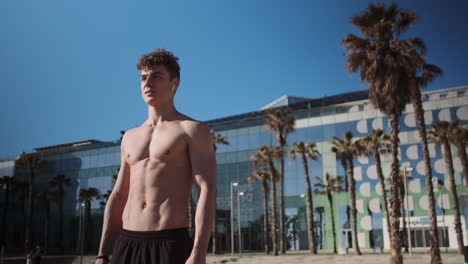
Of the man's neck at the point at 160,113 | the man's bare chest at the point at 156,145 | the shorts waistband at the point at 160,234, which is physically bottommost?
the shorts waistband at the point at 160,234

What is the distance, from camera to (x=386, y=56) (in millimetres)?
24266

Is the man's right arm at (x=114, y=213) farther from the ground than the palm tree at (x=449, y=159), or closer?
closer

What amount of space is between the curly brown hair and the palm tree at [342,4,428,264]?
21784mm

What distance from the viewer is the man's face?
3.25 meters

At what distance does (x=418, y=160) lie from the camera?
52156mm

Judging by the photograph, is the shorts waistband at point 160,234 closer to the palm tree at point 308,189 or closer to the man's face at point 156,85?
the man's face at point 156,85

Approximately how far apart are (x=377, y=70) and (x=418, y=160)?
1228 inches

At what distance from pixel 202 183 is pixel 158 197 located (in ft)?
0.99

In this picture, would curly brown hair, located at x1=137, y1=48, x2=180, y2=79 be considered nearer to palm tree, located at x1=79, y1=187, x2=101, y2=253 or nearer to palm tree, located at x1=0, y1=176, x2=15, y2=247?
palm tree, located at x1=79, y1=187, x2=101, y2=253

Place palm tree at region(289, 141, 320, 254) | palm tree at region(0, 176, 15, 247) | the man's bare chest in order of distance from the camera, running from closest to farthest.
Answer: the man's bare chest, palm tree at region(289, 141, 320, 254), palm tree at region(0, 176, 15, 247)

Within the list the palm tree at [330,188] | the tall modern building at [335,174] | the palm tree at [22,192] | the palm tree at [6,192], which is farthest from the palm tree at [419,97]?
the palm tree at [22,192]

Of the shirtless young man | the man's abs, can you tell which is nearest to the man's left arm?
the shirtless young man

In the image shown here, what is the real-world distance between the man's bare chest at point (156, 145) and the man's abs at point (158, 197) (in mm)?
53

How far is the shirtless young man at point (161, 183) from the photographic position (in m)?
2.95
